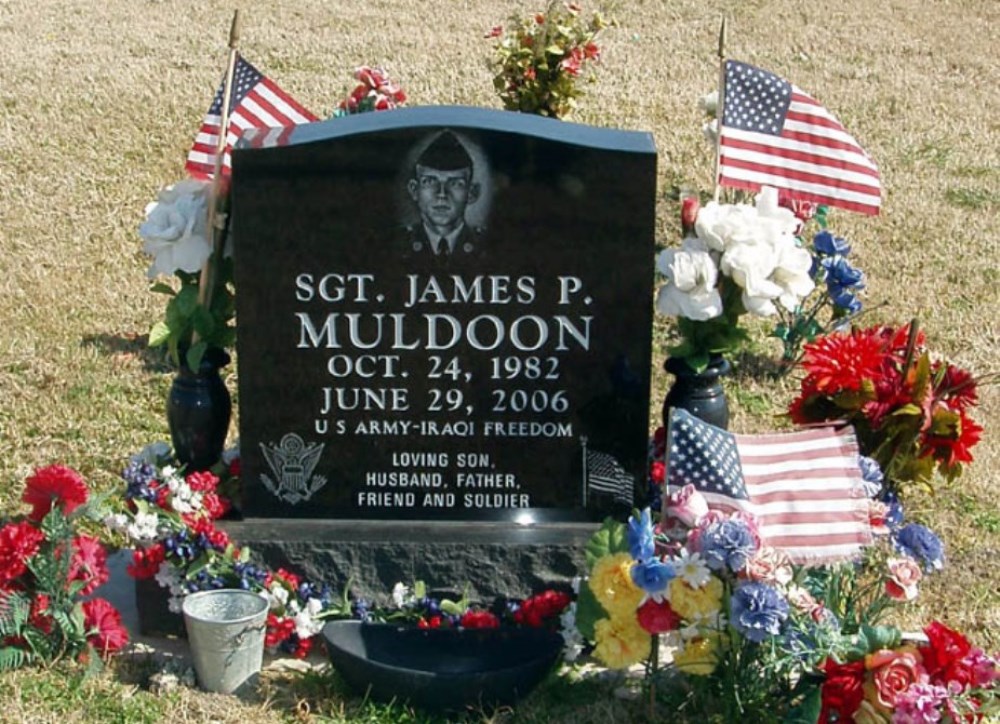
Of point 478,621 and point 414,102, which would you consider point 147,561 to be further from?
point 414,102

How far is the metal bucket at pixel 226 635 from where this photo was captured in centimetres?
505

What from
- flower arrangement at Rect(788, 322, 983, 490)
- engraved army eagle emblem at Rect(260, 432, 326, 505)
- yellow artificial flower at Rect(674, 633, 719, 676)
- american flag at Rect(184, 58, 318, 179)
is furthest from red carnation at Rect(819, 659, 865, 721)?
american flag at Rect(184, 58, 318, 179)

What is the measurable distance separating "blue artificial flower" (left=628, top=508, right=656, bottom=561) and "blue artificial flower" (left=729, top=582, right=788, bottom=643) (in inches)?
11.4

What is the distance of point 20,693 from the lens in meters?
4.95

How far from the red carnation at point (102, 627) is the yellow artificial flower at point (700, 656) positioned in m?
1.78

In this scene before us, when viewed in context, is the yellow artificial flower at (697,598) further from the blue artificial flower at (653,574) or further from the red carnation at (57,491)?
the red carnation at (57,491)

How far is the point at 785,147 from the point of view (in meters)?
6.21

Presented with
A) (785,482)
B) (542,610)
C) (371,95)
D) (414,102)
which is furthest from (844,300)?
(414,102)

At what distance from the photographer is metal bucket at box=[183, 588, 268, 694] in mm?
5055

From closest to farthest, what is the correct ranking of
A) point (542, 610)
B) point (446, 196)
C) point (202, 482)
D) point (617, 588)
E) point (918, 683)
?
point (918, 683), point (617, 588), point (446, 196), point (542, 610), point (202, 482)

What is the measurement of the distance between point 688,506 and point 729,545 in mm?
300

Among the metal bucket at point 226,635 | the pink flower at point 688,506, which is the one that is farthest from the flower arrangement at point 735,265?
the metal bucket at point 226,635

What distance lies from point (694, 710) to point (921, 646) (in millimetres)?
754

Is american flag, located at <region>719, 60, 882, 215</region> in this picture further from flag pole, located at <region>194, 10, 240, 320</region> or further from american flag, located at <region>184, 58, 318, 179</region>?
flag pole, located at <region>194, 10, 240, 320</region>
